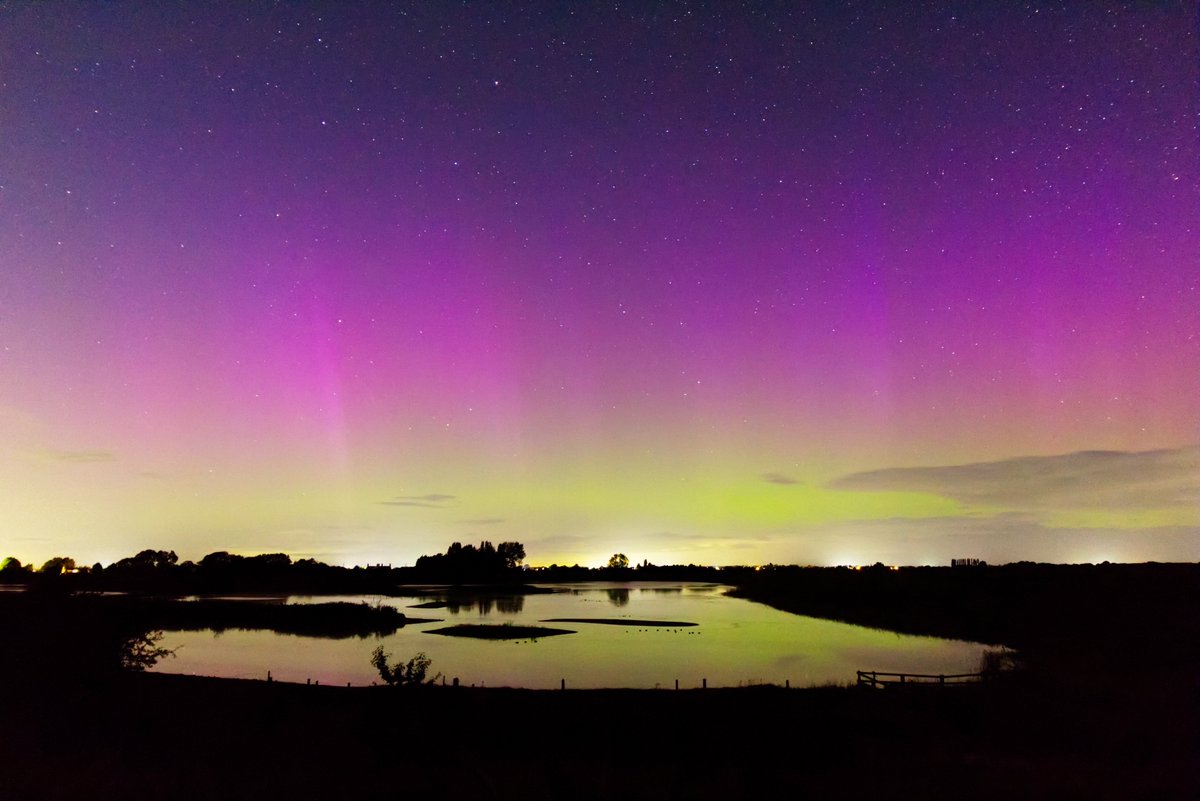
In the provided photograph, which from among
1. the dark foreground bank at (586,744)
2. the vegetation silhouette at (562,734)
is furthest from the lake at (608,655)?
the dark foreground bank at (586,744)

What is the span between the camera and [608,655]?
53781 millimetres

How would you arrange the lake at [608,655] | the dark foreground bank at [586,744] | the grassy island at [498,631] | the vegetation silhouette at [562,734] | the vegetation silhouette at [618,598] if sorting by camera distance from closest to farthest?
the dark foreground bank at [586,744]
the vegetation silhouette at [562,734]
the lake at [608,655]
the grassy island at [498,631]
the vegetation silhouette at [618,598]

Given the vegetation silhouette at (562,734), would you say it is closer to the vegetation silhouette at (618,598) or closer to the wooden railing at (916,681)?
the wooden railing at (916,681)

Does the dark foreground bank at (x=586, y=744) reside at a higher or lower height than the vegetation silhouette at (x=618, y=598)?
higher

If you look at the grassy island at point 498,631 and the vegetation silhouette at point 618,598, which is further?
the vegetation silhouette at point 618,598

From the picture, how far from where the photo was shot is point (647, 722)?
25641mm

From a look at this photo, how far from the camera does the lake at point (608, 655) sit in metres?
43.7

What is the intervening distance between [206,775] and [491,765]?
7.08m

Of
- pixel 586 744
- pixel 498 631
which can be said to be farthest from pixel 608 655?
pixel 586 744

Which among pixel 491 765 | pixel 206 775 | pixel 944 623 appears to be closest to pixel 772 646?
pixel 944 623

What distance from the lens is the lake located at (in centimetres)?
4369

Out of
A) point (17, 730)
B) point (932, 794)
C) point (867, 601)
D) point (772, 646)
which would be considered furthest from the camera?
point (867, 601)

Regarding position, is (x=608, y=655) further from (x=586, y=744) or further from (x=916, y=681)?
(x=586, y=744)

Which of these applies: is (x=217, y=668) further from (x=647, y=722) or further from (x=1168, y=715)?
(x=1168, y=715)
